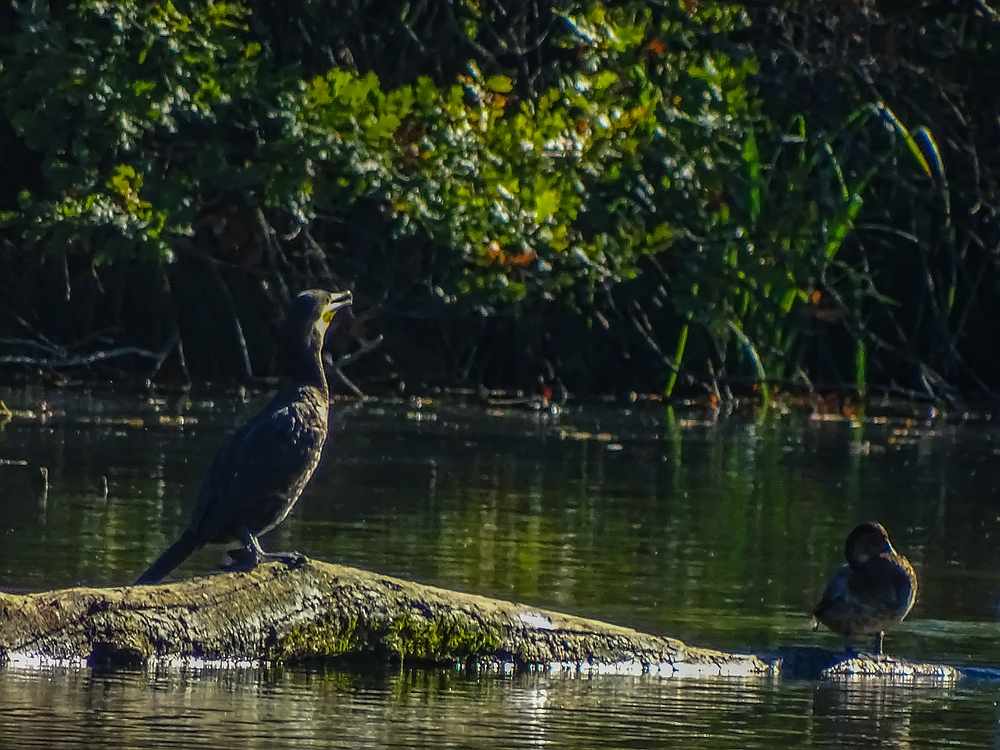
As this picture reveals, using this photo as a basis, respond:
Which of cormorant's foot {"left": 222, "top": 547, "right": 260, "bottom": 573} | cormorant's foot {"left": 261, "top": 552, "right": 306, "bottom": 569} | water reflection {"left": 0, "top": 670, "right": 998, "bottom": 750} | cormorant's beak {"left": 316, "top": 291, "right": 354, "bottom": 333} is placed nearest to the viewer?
water reflection {"left": 0, "top": 670, "right": 998, "bottom": 750}

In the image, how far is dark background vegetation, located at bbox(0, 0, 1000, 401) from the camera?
61.3 ft

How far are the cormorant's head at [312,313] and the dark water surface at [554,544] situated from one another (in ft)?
4.06

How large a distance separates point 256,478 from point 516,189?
1038 cm

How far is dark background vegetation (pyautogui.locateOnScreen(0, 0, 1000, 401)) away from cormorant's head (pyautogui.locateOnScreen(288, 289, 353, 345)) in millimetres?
9114

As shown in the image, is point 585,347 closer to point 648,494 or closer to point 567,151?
point 567,151

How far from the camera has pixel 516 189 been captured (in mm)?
18625

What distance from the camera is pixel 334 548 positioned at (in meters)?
11.0

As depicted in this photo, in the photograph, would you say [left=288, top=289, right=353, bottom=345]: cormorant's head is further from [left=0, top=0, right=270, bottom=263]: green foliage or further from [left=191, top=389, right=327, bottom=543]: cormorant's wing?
[left=0, top=0, right=270, bottom=263]: green foliage

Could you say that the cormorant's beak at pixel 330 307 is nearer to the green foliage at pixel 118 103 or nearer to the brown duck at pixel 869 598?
the brown duck at pixel 869 598

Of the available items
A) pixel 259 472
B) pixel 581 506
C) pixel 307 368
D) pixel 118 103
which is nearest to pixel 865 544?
pixel 307 368

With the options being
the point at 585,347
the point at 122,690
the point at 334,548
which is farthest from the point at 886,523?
the point at 585,347

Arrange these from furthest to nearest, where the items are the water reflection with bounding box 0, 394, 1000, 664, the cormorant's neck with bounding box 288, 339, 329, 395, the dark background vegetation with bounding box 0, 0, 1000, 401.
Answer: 1. the dark background vegetation with bounding box 0, 0, 1000, 401
2. the water reflection with bounding box 0, 394, 1000, 664
3. the cormorant's neck with bounding box 288, 339, 329, 395

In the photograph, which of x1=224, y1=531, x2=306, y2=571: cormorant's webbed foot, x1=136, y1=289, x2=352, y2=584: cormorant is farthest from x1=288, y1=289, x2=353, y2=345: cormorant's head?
x1=224, y1=531, x2=306, y2=571: cormorant's webbed foot

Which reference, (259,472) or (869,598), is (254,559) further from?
(869,598)
